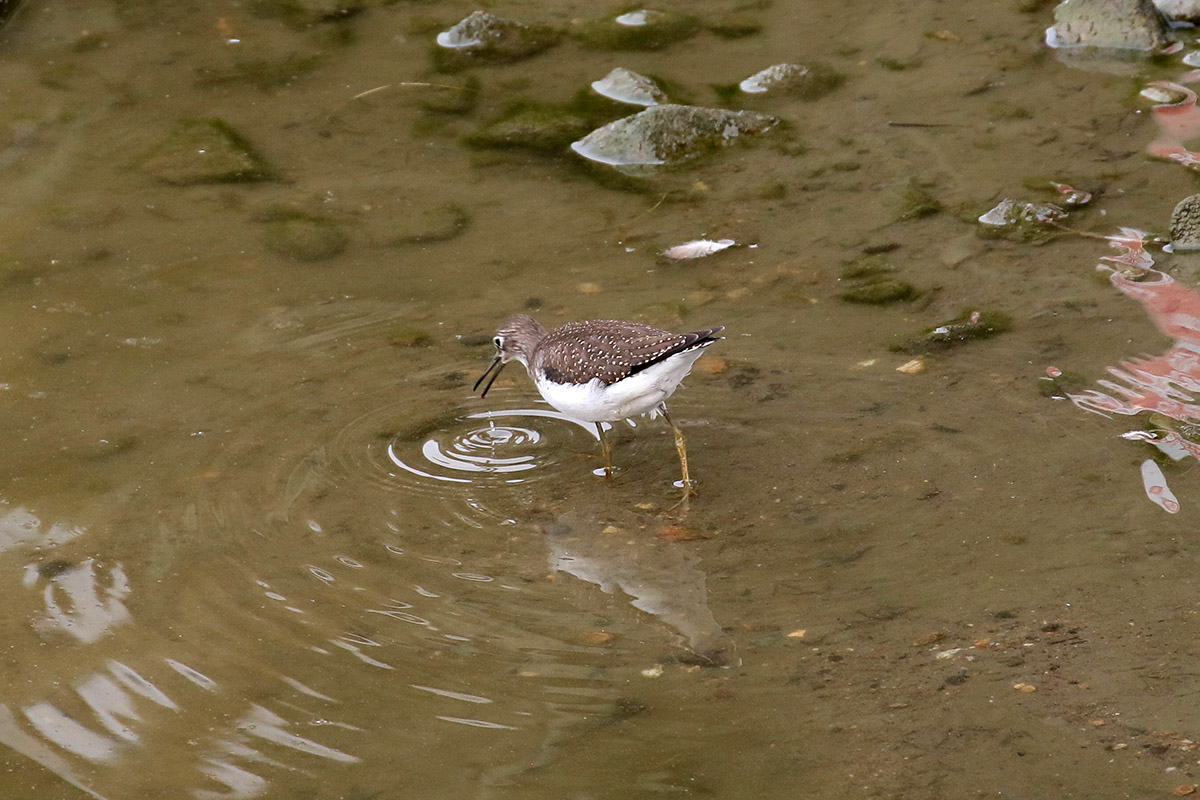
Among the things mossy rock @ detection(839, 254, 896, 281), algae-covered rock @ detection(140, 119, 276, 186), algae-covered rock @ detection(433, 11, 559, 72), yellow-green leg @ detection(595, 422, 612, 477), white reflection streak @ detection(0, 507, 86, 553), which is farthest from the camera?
algae-covered rock @ detection(433, 11, 559, 72)

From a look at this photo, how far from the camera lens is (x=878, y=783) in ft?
12.9

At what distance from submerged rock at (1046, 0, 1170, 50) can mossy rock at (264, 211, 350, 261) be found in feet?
17.8

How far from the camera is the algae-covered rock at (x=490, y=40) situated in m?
9.94

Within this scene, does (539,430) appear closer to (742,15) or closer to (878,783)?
(878,783)

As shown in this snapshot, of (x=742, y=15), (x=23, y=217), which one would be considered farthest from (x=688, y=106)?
(x=23, y=217)

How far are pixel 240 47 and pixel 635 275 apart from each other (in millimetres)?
4396

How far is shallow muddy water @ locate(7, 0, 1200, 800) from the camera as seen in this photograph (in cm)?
425

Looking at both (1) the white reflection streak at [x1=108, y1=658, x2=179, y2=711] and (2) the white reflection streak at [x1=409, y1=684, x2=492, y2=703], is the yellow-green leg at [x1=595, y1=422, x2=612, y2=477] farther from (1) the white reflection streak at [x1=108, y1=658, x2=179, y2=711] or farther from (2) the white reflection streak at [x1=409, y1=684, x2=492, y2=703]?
(1) the white reflection streak at [x1=108, y1=658, x2=179, y2=711]

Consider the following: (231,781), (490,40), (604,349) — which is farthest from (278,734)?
(490,40)

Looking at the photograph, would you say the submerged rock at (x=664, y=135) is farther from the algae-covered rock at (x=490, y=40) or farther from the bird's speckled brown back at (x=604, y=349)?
the bird's speckled brown back at (x=604, y=349)

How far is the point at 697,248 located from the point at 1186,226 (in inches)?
107

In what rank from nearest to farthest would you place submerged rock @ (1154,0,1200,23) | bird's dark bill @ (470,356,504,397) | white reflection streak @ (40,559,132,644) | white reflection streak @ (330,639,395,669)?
white reflection streak @ (330,639,395,669) → white reflection streak @ (40,559,132,644) → bird's dark bill @ (470,356,504,397) → submerged rock @ (1154,0,1200,23)

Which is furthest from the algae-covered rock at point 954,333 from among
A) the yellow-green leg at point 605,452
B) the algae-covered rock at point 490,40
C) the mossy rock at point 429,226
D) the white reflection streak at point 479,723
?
the algae-covered rock at point 490,40

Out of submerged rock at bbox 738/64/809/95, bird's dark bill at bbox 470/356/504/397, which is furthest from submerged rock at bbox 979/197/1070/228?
bird's dark bill at bbox 470/356/504/397
